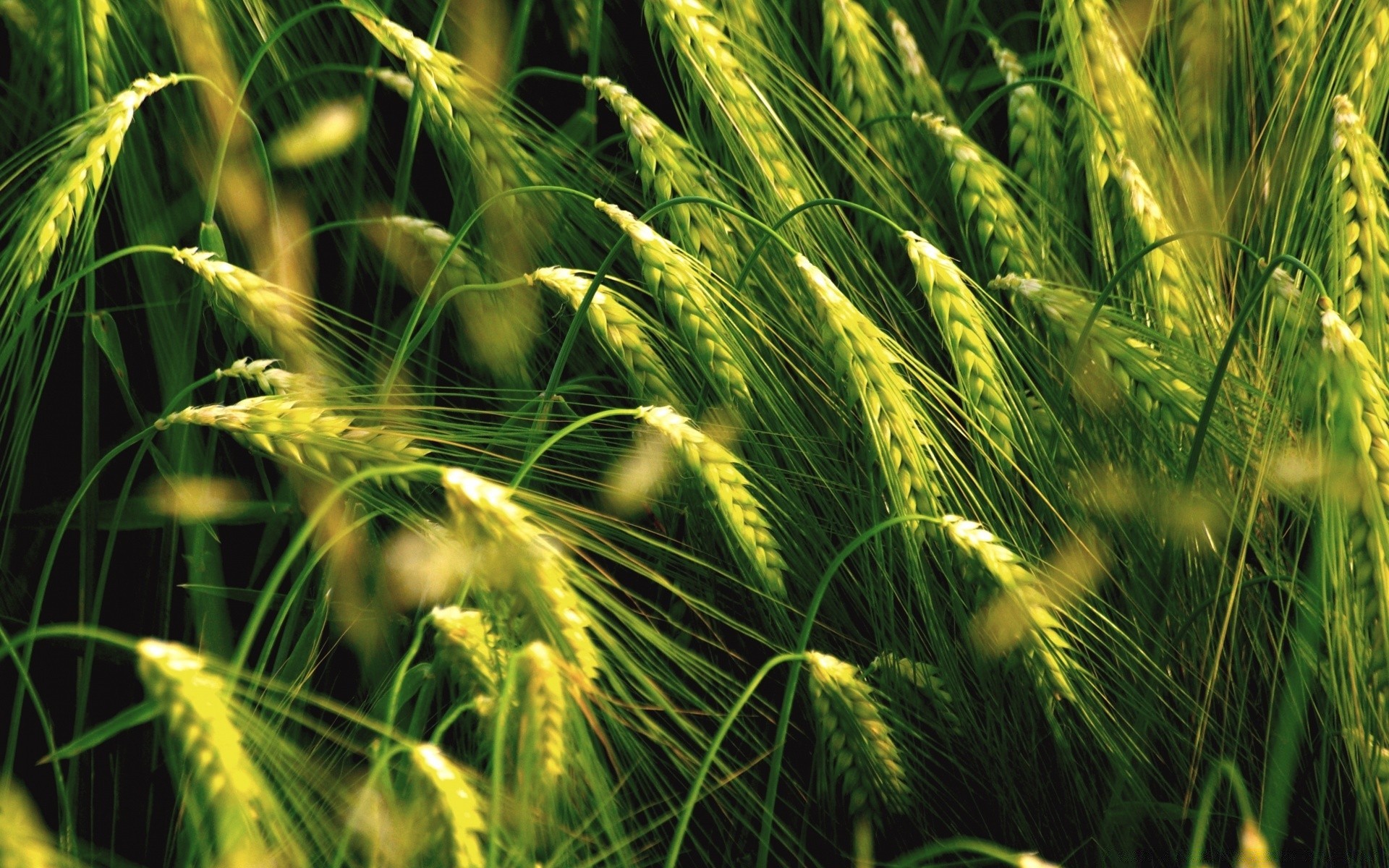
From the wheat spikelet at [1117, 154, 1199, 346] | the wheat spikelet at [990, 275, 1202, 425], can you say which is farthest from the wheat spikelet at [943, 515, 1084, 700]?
the wheat spikelet at [1117, 154, 1199, 346]

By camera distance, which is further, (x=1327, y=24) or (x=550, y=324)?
(x=550, y=324)

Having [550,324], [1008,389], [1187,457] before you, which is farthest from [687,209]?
[1187,457]

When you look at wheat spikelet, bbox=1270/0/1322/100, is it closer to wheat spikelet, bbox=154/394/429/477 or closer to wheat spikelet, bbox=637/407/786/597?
wheat spikelet, bbox=637/407/786/597

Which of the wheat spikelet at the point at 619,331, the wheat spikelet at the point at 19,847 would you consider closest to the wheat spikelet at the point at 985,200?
the wheat spikelet at the point at 619,331

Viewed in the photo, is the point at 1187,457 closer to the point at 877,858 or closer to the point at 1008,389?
the point at 1008,389

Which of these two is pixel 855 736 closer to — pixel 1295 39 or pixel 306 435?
pixel 306 435
